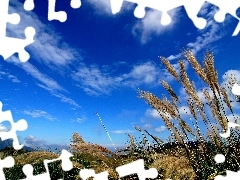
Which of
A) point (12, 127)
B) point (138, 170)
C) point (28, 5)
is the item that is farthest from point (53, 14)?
point (138, 170)

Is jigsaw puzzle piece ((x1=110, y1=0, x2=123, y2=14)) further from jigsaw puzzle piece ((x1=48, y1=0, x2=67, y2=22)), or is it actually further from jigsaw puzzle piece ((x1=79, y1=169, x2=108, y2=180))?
jigsaw puzzle piece ((x1=79, y1=169, x2=108, y2=180))

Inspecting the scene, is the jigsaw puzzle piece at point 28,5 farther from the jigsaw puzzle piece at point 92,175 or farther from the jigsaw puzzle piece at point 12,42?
the jigsaw puzzle piece at point 92,175

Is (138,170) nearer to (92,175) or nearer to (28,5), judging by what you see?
(92,175)

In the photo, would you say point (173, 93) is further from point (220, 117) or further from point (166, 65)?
point (220, 117)

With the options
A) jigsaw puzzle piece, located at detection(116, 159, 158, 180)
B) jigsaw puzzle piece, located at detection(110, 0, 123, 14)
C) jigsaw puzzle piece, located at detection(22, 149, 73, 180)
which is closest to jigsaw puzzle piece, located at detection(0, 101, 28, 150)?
jigsaw puzzle piece, located at detection(22, 149, 73, 180)

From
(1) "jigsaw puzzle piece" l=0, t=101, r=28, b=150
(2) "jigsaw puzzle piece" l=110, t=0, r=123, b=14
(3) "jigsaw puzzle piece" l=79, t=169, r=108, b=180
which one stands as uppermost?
(2) "jigsaw puzzle piece" l=110, t=0, r=123, b=14

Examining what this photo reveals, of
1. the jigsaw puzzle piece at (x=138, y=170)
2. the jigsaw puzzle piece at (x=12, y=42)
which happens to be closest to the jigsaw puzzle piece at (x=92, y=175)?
the jigsaw puzzle piece at (x=138, y=170)

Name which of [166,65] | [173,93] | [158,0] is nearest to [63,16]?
[158,0]

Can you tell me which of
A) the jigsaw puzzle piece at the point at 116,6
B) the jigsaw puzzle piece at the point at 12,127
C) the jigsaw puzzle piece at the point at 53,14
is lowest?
the jigsaw puzzle piece at the point at 12,127

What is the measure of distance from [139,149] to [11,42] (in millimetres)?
2228

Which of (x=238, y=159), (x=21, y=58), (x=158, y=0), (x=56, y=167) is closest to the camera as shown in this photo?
(x=158, y=0)

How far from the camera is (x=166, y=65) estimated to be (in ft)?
15.1

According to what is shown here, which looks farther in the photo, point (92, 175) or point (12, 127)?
point (12, 127)

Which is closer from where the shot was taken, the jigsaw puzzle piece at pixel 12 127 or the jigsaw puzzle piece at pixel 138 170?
Result: the jigsaw puzzle piece at pixel 138 170
